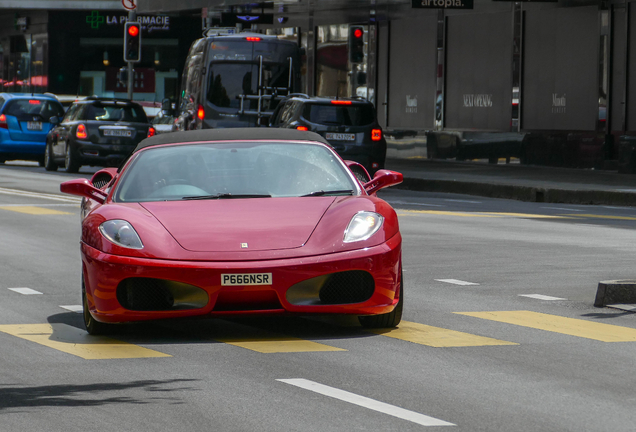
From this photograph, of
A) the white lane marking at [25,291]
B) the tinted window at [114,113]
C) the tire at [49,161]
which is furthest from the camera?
the tire at [49,161]

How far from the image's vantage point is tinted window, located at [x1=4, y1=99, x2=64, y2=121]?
31031 mm

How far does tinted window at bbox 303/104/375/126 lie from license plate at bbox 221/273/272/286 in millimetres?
16811

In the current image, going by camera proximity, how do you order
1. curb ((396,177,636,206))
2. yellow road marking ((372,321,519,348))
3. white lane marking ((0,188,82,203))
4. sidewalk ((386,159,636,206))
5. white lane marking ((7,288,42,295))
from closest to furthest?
yellow road marking ((372,321,519,348)) < white lane marking ((7,288,42,295)) < white lane marking ((0,188,82,203)) < curb ((396,177,636,206)) < sidewalk ((386,159,636,206))

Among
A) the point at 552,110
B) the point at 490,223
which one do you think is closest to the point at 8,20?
the point at 552,110

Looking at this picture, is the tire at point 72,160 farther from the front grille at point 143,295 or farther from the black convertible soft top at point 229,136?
the front grille at point 143,295

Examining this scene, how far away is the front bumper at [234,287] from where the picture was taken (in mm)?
7406

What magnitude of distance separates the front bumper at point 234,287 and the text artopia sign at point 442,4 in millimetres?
20412

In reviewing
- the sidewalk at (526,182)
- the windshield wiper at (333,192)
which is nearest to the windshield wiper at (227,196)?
the windshield wiper at (333,192)

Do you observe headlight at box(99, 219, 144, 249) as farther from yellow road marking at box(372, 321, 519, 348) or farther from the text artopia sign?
the text artopia sign

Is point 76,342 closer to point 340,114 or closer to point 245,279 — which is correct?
point 245,279

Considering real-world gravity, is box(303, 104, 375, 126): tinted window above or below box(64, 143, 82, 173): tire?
above

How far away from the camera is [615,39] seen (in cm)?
2711

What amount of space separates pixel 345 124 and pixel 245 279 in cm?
1702

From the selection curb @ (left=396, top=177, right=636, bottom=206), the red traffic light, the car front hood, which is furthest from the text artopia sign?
the car front hood
